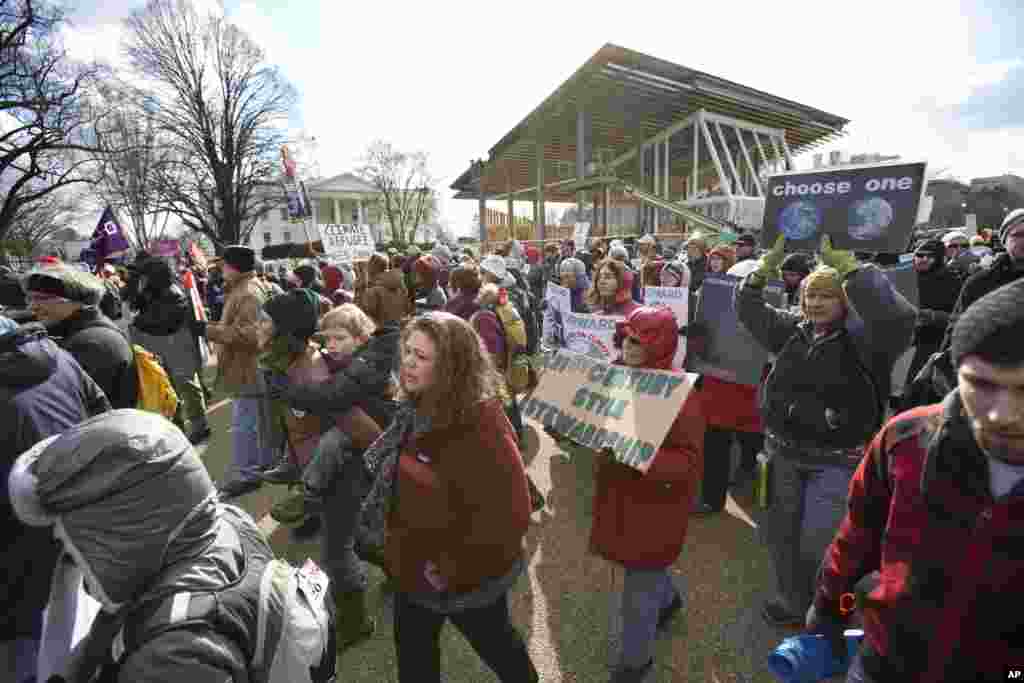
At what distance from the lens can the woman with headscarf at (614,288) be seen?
13.2 feet

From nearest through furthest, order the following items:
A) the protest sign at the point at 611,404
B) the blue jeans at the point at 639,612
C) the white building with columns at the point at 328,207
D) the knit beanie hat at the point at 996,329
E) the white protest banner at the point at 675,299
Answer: the knit beanie hat at the point at 996,329, the protest sign at the point at 611,404, the blue jeans at the point at 639,612, the white protest banner at the point at 675,299, the white building with columns at the point at 328,207

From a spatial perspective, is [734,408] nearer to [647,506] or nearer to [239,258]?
[647,506]

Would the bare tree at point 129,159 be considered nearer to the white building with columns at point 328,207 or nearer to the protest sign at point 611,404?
the protest sign at point 611,404

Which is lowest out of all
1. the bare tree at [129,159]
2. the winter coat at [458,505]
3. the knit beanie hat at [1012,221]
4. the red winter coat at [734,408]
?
the red winter coat at [734,408]

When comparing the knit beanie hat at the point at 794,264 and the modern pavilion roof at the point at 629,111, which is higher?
the modern pavilion roof at the point at 629,111

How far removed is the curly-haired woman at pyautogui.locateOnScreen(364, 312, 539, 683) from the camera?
1786 mm

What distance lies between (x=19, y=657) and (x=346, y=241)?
812 centimetres

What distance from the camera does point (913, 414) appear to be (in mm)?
1317

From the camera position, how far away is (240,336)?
4312mm

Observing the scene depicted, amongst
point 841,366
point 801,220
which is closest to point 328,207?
point 801,220

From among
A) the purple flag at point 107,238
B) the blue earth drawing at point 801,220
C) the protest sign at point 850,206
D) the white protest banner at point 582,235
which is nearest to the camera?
the protest sign at point 850,206

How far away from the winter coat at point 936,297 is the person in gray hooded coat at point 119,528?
6309mm

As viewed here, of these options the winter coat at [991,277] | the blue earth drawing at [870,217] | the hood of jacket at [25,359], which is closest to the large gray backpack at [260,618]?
the hood of jacket at [25,359]

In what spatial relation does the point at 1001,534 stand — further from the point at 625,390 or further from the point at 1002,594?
the point at 625,390
